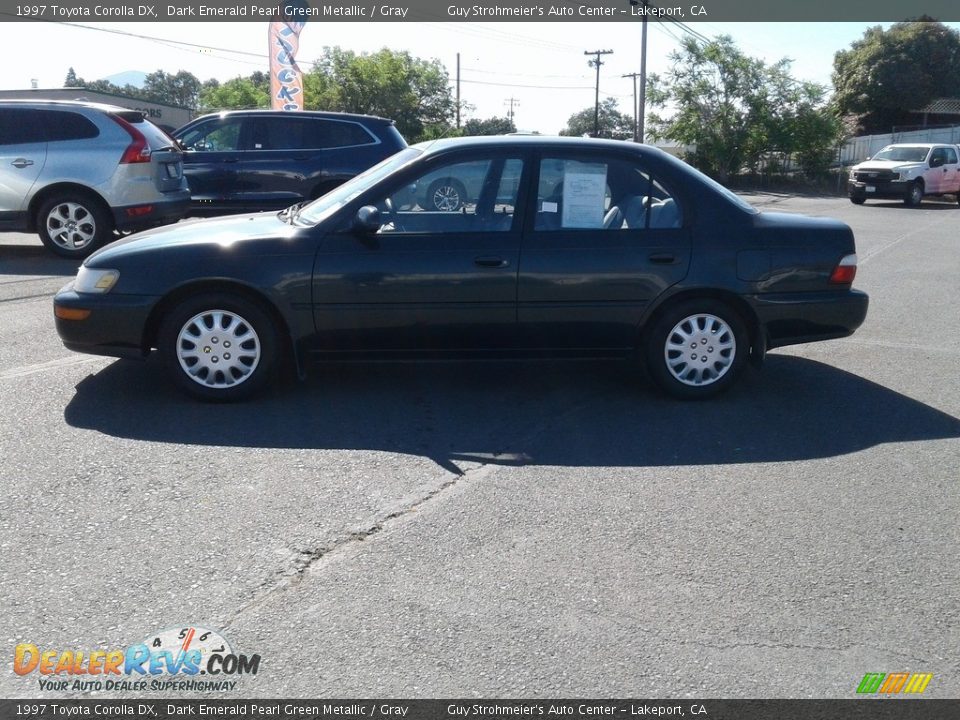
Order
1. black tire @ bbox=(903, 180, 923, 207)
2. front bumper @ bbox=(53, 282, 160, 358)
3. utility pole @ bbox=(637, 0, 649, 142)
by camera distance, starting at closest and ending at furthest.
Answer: front bumper @ bbox=(53, 282, 160, 358) → black tire @ bbox=(903, 180, 923, 207) → utility pole @ bbox=(637, 0, 649, 142)

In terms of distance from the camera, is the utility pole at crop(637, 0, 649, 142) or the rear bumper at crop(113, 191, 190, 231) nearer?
the rear bumper at crop(113, 191, 190, 231)

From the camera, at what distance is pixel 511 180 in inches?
241

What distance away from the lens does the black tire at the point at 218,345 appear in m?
5.88

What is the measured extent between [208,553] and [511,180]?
10.2 feet

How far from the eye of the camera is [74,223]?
11.6m

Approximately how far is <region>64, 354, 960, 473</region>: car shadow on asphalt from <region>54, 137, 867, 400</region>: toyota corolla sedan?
286 mm

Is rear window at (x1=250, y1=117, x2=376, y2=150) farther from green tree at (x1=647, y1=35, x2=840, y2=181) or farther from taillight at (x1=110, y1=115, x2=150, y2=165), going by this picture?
green tree at (x1=647, y1=35, x2=840, y2=181)

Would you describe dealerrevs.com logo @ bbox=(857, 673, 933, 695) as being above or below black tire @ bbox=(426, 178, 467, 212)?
below

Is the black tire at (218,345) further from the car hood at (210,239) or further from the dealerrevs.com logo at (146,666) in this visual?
the dealerrevs.com logo at (146,666)

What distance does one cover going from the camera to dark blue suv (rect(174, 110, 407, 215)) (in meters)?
14.3

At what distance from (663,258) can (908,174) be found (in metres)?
24.8

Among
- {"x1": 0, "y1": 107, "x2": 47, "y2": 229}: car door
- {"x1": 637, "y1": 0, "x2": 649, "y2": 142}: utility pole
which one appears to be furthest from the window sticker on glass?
{"x1": 637, "y1": 0, "x2": 649, "y2": 142}: utility pole

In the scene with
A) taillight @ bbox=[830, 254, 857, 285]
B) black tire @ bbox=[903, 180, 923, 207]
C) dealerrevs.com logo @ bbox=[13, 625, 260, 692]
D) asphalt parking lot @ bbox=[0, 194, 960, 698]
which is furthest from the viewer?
black tire @ bbox=[903, 180, 923, 207]

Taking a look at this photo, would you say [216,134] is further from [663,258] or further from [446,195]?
[663,258]
